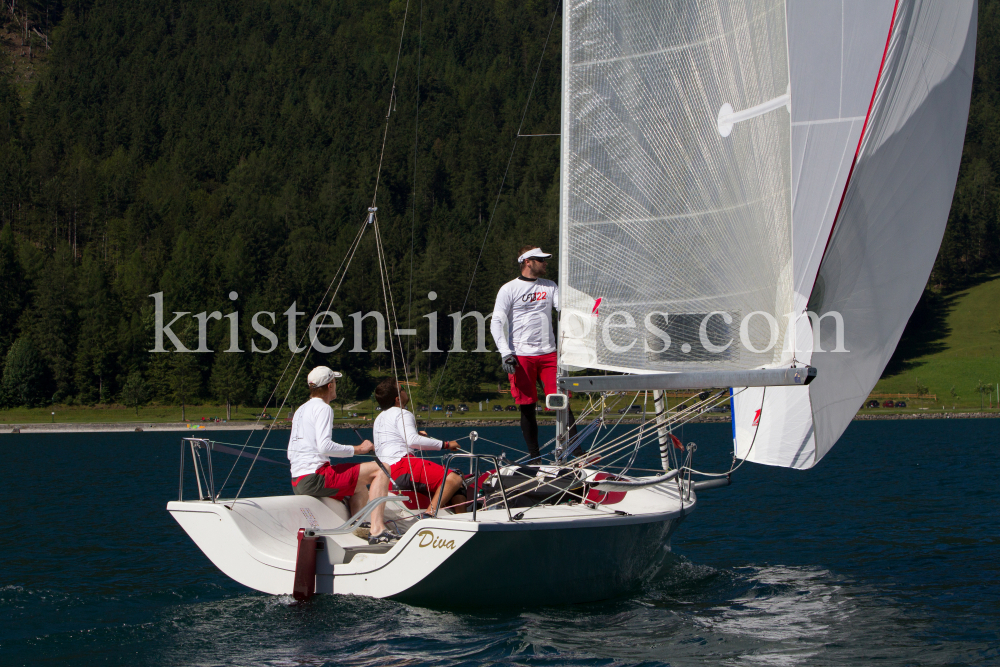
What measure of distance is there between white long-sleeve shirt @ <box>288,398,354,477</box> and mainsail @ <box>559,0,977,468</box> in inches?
84.5

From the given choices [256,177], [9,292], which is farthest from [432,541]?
[256,177]

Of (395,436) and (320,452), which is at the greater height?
(395,436)

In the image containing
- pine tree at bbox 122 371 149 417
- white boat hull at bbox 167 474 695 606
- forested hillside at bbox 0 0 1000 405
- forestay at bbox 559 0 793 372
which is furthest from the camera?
forested hillside at bbox 0 0 1000 405

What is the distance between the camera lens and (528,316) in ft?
32.1

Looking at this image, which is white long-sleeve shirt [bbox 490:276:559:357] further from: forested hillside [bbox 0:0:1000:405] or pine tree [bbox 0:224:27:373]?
pine tree [bbox 0:224:27:373]

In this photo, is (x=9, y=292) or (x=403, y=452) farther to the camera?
(x=9, y=292)

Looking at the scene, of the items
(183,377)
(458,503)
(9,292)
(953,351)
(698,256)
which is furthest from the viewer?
(953,351)

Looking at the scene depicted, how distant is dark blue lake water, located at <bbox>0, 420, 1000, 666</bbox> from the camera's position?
24.0ft

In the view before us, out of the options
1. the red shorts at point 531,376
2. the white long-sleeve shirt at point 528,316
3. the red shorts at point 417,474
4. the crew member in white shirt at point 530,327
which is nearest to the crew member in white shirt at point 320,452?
the red shorts at point 417,474

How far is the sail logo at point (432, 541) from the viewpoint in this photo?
7309mm

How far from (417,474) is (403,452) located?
238 mm

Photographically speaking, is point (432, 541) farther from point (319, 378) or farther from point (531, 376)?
point (531, 376)

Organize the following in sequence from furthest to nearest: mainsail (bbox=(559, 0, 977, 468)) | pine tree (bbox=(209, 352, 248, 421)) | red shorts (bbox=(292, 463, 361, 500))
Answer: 1. pine tree (bbox=(209, 352, 248, 421))
2. red shorts (bbox=(292, 463, 361, 500))
3. mainsail (bbox=(559, 0, 977, 468))

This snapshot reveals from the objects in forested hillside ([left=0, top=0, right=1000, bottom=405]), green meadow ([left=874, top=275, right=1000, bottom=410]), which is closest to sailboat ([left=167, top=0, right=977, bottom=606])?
forested hillside ([left=0, top=0, right=1000, bottom=405])
